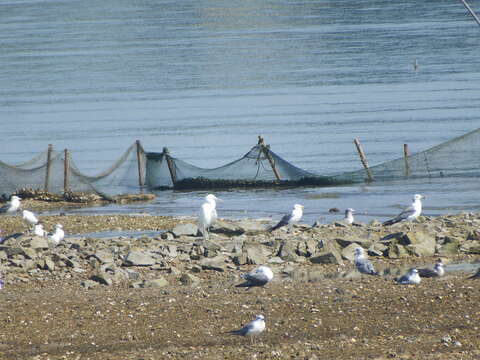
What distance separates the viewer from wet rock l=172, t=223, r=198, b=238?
21.5 m

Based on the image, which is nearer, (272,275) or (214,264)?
(272,275)

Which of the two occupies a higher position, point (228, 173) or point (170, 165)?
point (170, 165)

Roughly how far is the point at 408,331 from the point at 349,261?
574 centimetres

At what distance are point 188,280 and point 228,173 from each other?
50.2 ft

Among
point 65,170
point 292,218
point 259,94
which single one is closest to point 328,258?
point 292,218

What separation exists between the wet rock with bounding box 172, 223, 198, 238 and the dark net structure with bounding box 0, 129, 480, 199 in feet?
30.5

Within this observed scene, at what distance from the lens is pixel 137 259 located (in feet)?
59.7

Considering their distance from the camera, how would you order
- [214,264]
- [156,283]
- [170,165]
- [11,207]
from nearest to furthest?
[156,283] < [214,264] < [11,207] < [170,165]

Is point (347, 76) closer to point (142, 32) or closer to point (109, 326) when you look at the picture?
point (142, 32)

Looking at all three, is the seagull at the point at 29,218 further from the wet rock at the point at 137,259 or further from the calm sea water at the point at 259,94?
the wet rock at the point at 137,259

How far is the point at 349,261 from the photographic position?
18.2 m

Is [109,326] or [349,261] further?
[349,261]

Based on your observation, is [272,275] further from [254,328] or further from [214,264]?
[254,328]

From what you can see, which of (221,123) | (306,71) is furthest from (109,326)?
(306,71)
